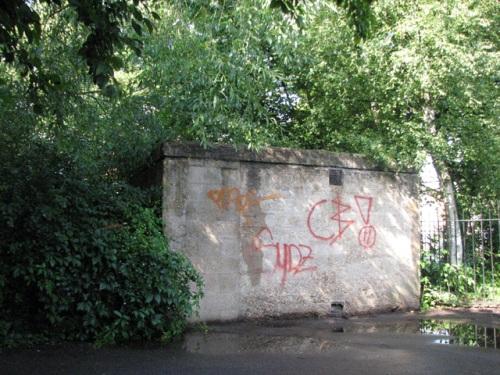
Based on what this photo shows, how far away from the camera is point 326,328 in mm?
7551

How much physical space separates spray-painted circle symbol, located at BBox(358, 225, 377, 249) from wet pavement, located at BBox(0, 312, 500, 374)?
1.52m

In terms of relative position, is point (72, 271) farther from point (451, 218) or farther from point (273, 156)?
point (451, 218)

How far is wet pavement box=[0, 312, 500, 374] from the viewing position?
521 centimetres

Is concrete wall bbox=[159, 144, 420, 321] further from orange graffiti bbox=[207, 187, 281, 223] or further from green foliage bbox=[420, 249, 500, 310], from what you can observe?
green foliage bbox=[420, 249, 500, 310]

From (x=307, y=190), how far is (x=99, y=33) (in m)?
4.75

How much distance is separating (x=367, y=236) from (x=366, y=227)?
15 cm

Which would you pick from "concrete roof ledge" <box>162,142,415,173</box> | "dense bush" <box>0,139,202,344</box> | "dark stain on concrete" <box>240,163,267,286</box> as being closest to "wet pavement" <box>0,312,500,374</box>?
"dense bush" <box>0,139,202,344</box>

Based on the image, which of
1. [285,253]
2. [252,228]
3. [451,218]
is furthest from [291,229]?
[451,218]

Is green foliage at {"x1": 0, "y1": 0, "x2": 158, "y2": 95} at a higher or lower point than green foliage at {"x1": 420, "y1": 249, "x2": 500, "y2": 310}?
higher

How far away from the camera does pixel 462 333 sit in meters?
7.20

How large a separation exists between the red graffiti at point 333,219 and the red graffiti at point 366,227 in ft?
0.78

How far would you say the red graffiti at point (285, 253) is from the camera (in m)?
8.12

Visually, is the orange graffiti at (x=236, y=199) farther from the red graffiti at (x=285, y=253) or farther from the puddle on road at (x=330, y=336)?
the puddle on road at (x=330, y=336)

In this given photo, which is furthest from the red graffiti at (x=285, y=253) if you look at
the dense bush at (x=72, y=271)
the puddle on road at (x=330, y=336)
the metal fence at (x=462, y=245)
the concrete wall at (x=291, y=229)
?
the metal fence at (x=462, y=245)
